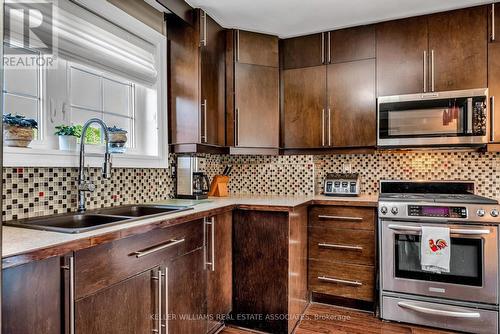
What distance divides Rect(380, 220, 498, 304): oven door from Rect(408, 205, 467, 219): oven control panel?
7 cm

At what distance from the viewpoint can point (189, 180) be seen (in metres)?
2.56

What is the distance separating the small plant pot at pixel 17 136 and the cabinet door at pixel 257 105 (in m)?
1.54

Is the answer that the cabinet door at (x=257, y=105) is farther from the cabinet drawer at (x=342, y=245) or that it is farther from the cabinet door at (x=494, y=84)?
the cabinet door at (x=494, y=84)

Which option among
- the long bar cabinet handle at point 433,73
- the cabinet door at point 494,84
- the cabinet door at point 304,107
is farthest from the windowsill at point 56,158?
the cabinet door at point 494,84

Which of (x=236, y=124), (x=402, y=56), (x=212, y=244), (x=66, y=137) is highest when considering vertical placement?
(x=402, y=56)

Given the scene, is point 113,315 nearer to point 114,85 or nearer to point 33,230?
point 33,230

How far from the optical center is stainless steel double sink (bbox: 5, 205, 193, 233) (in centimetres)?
134

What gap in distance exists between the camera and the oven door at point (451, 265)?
2.14 metres

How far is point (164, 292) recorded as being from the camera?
62.8 inches

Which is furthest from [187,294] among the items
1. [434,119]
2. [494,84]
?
[494,84]

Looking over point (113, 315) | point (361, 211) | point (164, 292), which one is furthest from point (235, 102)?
point (113, 315)

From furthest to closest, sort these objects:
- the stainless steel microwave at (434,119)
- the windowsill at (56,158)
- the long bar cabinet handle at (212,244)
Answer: the stainless steel microwave at (434,119)
the long bar cabinet handle at (212,244)
the windowsill at (56,158)

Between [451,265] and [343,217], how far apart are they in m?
0.78

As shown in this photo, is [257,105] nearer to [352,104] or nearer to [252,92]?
[252,92]
